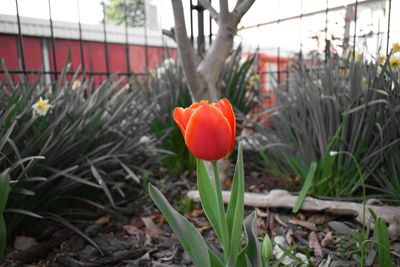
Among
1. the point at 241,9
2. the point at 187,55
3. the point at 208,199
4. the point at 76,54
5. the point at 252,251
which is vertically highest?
the point at 76,54

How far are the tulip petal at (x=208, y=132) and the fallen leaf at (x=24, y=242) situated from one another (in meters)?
0.94

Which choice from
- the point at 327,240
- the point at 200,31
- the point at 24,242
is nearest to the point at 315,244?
the point at 327,240

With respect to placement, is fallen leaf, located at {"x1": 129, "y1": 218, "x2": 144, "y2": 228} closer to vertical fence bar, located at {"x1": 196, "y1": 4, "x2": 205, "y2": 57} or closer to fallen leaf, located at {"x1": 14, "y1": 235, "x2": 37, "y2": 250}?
fallen leaf, located at {"x1": 14, "y1": 235, "x2": 37, "y2": 250}

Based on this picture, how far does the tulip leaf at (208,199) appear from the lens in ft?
2.13

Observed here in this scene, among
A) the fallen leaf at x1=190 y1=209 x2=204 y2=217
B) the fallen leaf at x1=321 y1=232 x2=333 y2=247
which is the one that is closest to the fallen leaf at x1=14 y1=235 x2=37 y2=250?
the fallen leaf at x1=190 y1=209 x2=204 y2=217

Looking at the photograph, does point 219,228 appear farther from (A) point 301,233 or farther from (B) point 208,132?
(A) point 301,233

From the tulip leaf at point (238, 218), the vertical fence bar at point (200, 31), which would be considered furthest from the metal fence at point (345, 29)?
the tulip leaf at point (238, 218)

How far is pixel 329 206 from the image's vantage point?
1.16 metres

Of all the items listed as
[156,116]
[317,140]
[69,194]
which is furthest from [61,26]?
[317,140]

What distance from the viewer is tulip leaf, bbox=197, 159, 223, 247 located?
2.13ft

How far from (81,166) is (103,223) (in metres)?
0.28

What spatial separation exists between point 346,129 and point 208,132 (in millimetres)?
988

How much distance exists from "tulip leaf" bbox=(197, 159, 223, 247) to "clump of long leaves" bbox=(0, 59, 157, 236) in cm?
59

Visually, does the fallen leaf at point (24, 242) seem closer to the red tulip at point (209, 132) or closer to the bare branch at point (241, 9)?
the red tulip at point (209, 132)
